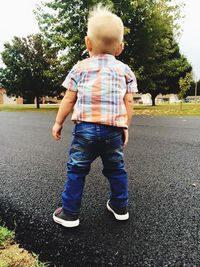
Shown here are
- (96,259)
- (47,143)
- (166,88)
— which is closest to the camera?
(96,259)

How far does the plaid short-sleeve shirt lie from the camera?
7.66 feet

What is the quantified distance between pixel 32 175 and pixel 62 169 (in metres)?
0.45

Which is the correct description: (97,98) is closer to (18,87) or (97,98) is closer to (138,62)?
(138,62)

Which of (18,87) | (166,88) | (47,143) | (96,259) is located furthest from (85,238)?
(166,88)

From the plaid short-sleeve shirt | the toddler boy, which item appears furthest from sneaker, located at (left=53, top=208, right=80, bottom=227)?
the plaid short-sleeve shirt

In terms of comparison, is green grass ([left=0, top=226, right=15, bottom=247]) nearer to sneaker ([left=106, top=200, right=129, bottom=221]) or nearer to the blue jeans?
the blue jeans

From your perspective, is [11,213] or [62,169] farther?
[62,169]

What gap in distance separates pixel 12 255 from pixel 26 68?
110 feet

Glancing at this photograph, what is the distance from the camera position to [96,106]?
7.68 ft

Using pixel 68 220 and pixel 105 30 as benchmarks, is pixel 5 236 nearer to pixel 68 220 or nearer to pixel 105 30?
pixel 68 220

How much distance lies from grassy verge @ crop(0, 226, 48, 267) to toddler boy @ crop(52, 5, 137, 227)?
1.29 feet

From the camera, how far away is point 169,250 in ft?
6.73

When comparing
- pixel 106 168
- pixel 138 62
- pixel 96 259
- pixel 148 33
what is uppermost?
pixel 148 33

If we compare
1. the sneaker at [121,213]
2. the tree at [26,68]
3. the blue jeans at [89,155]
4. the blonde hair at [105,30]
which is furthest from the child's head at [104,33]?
the tree at [26,68]
